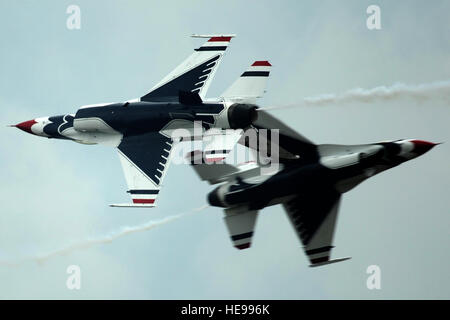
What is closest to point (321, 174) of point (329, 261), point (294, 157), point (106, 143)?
point (294, 157)

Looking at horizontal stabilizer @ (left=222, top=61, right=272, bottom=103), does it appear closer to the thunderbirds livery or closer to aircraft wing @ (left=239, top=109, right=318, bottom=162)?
the thunderbirds livery

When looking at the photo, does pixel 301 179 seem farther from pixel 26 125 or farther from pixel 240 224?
pixel 26 125

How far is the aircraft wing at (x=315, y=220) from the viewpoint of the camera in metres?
38.4

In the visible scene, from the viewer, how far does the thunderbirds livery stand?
37.0m

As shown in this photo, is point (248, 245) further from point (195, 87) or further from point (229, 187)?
point (195, 87)

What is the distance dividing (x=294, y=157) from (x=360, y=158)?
236cm

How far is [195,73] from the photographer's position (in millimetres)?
44938

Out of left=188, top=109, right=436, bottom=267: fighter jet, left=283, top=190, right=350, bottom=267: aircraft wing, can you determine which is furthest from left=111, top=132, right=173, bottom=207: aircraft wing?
left=283, top=190, right=350, bottom=267: aircraft wing

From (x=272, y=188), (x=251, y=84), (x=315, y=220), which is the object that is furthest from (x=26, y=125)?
(x=315, y=220)

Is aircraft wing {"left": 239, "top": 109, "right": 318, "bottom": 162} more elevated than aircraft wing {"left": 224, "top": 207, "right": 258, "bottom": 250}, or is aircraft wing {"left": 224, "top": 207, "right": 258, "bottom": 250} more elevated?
aircraft wing {"left": 239, "top": 109, "right": 318, "bottom": 162}

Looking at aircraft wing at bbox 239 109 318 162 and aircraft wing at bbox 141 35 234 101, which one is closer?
aircraft wing at bbox 239 109 318 162

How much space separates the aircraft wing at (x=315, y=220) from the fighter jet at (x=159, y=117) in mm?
3618

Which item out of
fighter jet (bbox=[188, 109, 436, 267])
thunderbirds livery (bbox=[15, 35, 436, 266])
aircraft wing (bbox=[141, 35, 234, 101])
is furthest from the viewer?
aircraft wing (bbox=[141, 35, 234, 101])
